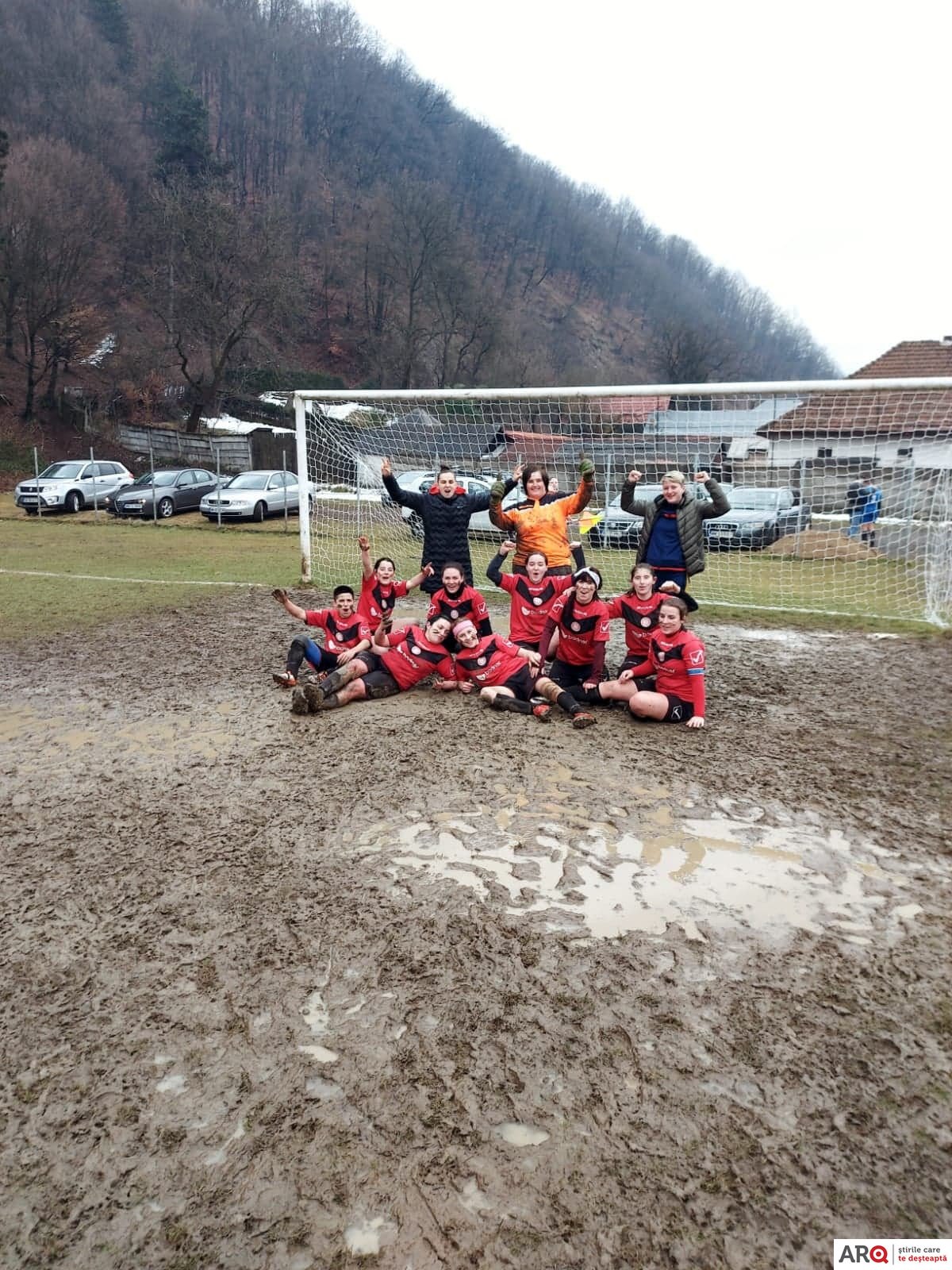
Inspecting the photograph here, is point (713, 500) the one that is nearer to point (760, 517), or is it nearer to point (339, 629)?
point (339, 629)

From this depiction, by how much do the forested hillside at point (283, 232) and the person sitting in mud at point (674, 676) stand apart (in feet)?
120

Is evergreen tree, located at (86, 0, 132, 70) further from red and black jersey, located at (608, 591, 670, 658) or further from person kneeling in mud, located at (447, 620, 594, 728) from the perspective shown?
red and black jersey, located at (608, 591, 670, 658)

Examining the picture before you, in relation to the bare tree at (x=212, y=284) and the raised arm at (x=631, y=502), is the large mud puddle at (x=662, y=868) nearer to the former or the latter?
the raised arm at (x=631, y=502)

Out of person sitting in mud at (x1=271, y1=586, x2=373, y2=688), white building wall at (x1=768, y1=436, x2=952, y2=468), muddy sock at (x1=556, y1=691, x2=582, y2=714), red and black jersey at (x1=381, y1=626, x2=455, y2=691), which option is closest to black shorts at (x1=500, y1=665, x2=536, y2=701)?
muddy sock at (x1=556, y1=691, x2=582, y2=714)

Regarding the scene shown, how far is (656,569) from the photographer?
775 centimetres

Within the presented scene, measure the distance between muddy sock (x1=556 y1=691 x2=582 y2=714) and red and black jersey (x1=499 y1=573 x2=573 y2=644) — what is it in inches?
40.0

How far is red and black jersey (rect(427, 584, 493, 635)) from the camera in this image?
22.8 feet

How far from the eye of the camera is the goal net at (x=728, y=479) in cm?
1233

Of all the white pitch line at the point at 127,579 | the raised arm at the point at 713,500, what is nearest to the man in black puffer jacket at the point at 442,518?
the raised arm at the point at 713,500

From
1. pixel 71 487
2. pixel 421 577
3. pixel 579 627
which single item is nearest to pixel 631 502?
pixel 579 627

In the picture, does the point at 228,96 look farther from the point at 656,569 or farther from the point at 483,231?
the point at 656,569

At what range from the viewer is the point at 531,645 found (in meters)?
7.30

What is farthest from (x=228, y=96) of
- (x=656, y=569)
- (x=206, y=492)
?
(x=656, y=569)

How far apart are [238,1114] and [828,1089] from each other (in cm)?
181
